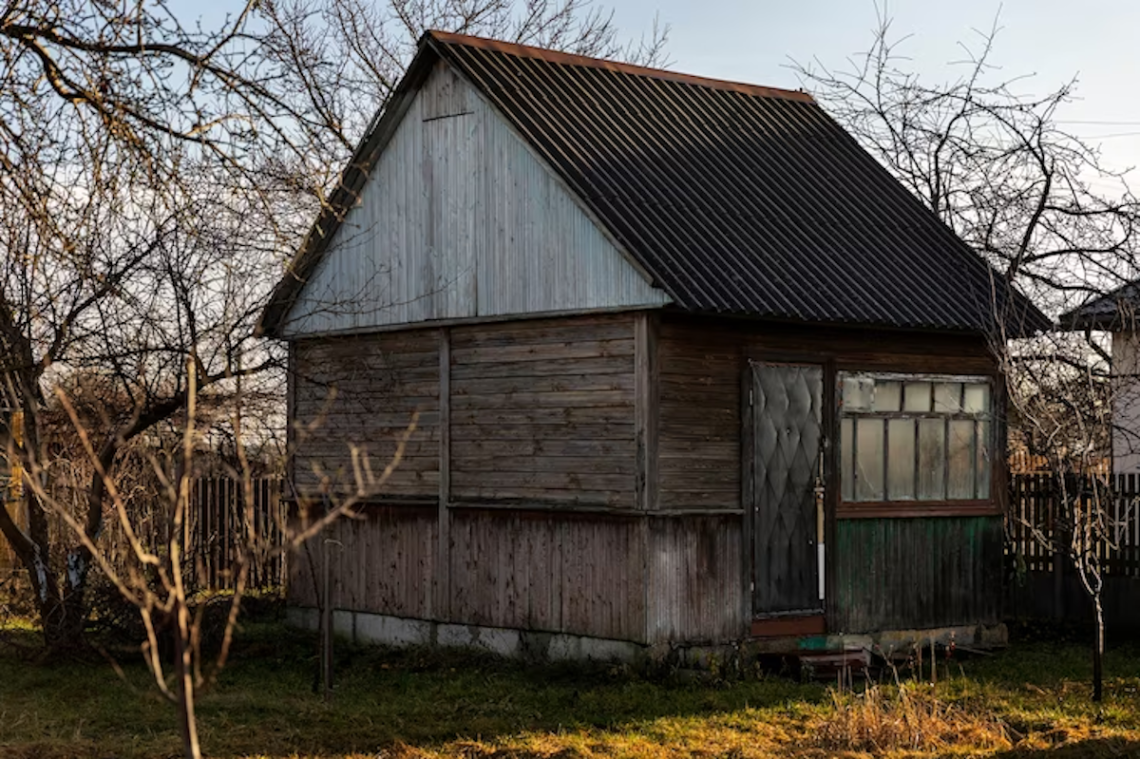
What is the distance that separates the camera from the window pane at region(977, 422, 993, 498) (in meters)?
16.8

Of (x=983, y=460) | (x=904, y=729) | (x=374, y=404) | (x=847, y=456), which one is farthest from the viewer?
(x=374, y=404)

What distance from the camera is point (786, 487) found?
15.1 metres

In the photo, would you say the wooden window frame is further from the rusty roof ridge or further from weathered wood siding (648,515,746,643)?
the rusty roof ridge

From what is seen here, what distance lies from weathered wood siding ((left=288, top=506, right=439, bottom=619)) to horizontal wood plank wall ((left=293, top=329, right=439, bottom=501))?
0.31 meters

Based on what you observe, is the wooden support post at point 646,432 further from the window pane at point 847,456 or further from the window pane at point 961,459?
the window pane at point 961,459

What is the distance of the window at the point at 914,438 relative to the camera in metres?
15.6

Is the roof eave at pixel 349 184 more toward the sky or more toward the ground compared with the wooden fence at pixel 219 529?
more toward the sky

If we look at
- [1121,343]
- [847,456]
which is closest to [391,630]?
[847,456]

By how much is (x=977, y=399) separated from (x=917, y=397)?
34.9 inches

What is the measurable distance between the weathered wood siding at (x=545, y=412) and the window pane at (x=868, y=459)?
2.63m

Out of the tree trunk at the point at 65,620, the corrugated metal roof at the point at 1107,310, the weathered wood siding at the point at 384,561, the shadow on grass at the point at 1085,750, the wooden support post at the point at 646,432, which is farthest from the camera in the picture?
the corrugated metal roof at the point at 1107,310

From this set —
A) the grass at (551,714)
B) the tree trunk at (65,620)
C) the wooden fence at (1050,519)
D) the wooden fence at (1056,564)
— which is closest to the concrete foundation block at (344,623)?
the grass at (551,714)

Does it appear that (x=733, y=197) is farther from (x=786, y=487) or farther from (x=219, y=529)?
(x=219, y=529)

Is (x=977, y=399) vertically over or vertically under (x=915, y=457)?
over
